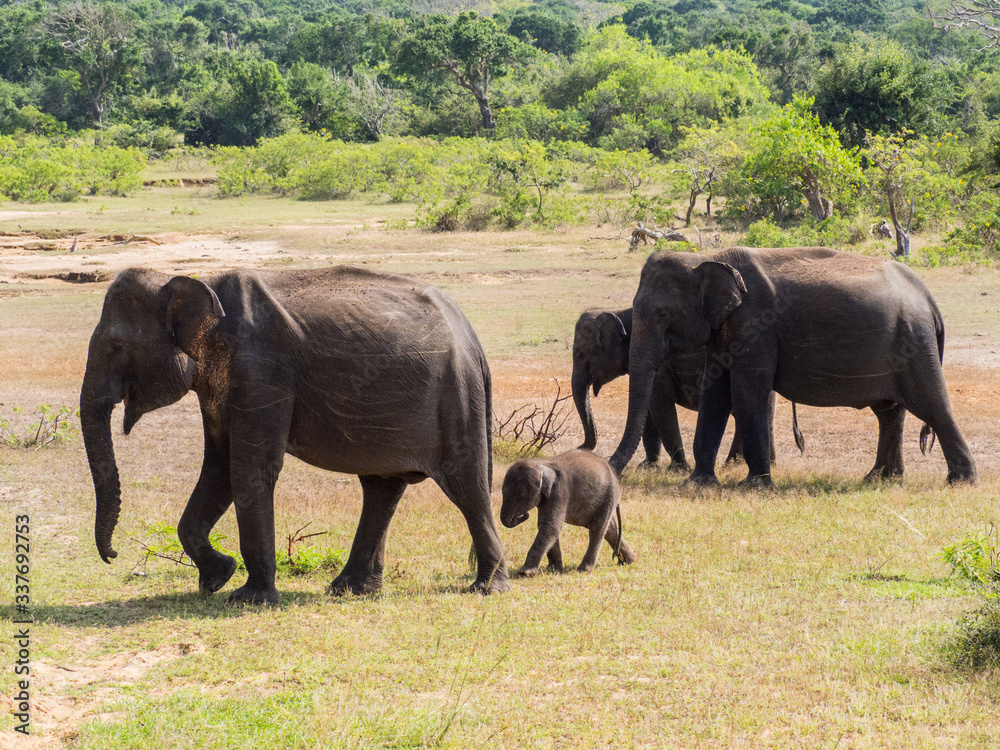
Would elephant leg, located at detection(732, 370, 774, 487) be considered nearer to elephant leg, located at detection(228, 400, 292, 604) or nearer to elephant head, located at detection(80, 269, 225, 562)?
elephant leg, located at detection(228, 400, 292, 604)

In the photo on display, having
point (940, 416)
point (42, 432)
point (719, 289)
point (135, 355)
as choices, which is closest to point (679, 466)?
point (719, 289)

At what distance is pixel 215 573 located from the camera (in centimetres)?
765

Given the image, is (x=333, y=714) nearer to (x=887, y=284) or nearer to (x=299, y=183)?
(x=887, y=284)

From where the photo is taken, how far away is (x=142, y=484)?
11.5m

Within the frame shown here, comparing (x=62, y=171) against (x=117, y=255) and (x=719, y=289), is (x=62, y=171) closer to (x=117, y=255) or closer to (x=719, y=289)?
(x=117, y=255)

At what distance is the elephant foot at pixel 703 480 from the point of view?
1155 centimetres

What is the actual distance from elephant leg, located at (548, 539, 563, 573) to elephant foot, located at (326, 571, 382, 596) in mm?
1327

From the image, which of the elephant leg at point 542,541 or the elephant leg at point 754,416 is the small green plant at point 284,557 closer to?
the elephant leg at point 542,541

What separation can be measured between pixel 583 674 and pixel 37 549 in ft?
16.5

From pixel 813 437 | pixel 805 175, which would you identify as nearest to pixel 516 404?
pixel 813 437

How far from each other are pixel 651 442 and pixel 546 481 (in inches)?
204

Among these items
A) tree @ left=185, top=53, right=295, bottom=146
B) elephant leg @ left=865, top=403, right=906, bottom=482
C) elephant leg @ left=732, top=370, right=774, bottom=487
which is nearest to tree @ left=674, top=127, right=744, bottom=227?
elephant leg @ left=865, top=403, right=906, bottom=482

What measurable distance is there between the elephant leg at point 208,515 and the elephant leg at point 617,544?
9.23ft

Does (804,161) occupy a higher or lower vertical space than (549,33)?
lower
